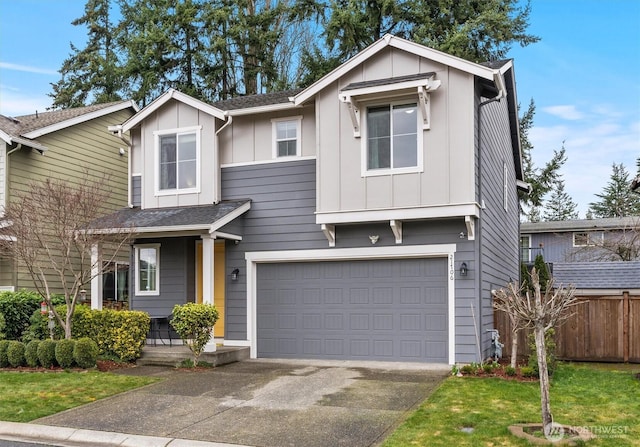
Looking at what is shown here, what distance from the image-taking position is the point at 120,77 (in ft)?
88.0

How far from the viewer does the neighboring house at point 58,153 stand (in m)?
15.4

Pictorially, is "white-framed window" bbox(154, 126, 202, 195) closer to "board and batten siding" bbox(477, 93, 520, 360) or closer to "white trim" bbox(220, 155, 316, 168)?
"white trim" bbox(220, 155, 316, 168)

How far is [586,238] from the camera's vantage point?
101ft

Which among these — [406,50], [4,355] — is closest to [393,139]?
[406,50]

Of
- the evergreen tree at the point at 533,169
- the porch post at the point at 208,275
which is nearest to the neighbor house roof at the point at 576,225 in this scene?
the evergreen tree at the point at 533,169

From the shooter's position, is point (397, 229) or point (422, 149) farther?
point (397, 229)

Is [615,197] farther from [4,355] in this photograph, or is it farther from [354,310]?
[4,355]

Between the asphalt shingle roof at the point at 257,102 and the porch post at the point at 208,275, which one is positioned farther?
the asphalt shingle roof at the point at 257,102

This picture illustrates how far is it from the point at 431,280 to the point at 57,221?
7459mm

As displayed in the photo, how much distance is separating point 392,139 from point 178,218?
4.73m

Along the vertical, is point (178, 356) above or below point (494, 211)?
below

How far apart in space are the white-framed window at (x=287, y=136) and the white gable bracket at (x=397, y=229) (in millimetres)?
2801

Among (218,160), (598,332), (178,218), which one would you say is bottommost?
(598,332)

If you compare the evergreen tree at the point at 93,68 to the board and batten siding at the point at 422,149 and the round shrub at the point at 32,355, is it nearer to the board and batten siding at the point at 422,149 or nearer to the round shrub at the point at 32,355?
the board and batten siding at the point at 422,149
